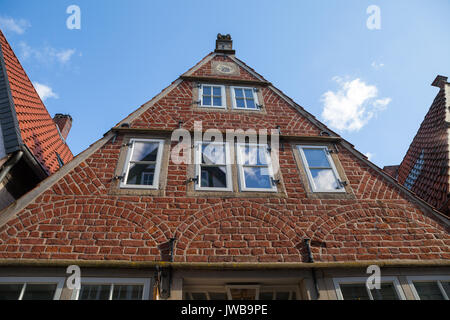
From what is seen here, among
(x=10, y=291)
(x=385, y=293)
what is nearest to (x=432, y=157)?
(x=385, y=293)

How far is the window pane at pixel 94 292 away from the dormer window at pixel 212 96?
16.4 feet

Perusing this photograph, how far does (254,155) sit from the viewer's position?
626 cm

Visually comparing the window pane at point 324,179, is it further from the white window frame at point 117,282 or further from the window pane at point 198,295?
the white window frame at point 117,282

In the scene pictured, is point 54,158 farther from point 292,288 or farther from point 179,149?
point 292,288

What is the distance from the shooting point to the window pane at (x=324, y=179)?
5.71 m

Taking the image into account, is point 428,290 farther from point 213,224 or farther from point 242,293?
point 213,224

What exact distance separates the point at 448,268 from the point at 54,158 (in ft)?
31.8

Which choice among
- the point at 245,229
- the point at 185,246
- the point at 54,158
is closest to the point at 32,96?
the point at 54,158

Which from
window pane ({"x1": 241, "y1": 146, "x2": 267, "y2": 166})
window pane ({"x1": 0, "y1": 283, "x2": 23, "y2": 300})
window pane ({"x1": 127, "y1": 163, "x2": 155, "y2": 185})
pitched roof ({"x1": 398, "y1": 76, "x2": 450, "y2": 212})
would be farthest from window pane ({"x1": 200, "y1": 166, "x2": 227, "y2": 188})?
pitched roof ({"x1": 398, "y1": 76, "x2": 450, "y2": 212})

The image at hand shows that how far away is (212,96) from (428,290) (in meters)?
6.52

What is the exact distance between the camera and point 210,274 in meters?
4.26

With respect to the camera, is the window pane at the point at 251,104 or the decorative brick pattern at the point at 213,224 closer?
the decorative brick pattern at the point at 213,224

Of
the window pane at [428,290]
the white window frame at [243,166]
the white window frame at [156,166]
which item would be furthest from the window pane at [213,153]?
the window pane at [428,290]

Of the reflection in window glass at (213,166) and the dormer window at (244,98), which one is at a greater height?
the dormer window at (244,98)
